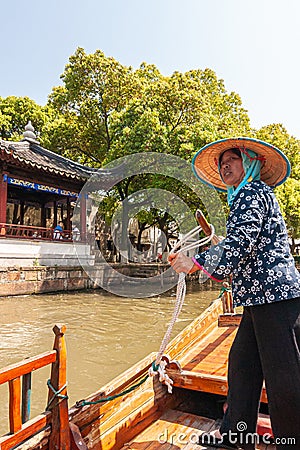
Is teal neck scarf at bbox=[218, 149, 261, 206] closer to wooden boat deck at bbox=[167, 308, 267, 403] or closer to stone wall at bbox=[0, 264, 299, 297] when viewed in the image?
wooden boat deck at bbox=[167, 308, 267, 403]

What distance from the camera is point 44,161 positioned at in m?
12.5

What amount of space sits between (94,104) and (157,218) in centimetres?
593

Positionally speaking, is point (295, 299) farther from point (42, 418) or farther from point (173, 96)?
point (173, 96)

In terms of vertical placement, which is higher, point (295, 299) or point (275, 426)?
point (295, 299)

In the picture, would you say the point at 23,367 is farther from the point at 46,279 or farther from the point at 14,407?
the point at 46,279

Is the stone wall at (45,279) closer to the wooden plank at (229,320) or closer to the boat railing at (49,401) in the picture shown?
the wooden plank at (229,320)

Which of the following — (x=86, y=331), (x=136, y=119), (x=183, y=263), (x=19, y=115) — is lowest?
(x=86, y=331)

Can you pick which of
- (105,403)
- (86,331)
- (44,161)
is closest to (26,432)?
(105,403)

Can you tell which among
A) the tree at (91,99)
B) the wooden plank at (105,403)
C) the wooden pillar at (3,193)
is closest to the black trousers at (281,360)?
the wooden plank at (105,403)

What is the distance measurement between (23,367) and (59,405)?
24 centimetres

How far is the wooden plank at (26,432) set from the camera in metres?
1.32

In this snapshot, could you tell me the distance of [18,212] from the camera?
48.8 ft

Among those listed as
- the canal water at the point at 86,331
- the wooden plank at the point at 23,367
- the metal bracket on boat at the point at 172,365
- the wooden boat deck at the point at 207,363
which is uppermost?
the wooden plank at the point at 23,367


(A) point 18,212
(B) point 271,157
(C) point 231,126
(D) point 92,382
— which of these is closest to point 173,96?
(C) point 231,126
